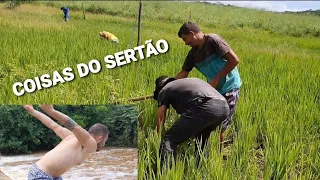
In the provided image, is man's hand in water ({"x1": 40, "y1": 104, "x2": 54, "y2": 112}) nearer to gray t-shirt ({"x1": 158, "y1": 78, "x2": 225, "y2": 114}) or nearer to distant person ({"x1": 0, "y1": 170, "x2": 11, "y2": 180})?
distant person ({"x1": 0, "y1": 170, "x2": 11, "y2": 180})

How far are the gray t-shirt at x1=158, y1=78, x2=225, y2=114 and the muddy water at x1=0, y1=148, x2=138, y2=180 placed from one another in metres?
0.95

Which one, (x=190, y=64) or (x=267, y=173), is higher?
(x=190, y=64)

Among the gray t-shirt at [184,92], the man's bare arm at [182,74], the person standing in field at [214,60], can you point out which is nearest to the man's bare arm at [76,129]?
the gray t-shirt at [184,92]

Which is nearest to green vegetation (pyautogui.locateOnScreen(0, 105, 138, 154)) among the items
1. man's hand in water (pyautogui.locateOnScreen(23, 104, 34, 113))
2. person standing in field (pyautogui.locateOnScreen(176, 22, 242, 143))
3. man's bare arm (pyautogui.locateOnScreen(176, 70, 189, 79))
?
man's hand in water (pyautogui.locateOnScreen(23, 104, 34, 113))

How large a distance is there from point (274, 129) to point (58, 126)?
1.82m

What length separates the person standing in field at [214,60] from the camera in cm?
264

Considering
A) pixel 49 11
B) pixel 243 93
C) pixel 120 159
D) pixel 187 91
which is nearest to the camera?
pixel 120 159

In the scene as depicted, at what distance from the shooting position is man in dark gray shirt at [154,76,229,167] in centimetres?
237

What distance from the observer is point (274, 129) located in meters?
2.86

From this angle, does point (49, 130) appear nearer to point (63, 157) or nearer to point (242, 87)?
point (63, 157)

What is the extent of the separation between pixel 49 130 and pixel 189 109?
1128 mm

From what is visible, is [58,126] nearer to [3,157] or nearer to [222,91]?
[3,157]

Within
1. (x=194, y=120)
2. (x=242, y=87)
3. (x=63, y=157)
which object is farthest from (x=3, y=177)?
(x=242, y=87)

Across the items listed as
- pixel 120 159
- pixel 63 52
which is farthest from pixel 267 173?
pixel 63 52
